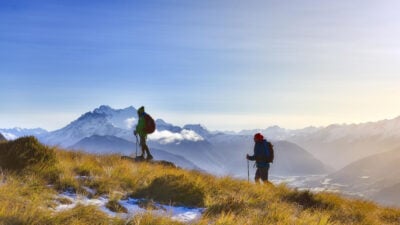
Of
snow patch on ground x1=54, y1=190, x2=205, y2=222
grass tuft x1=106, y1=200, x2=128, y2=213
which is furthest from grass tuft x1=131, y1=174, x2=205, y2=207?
grass tuft x1=106, y1=200, x2=128, y2=213

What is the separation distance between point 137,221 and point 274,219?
3.55 meters

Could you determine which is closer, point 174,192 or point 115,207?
point 115,207

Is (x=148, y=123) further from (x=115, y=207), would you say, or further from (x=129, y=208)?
(x=115, y=207)

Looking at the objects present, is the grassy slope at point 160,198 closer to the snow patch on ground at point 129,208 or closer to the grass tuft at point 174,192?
the grass tuft at point 174,192

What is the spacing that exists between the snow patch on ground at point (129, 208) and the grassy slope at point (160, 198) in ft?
0.74

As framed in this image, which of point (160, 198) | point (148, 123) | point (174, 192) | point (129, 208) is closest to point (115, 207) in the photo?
point (129, 208)

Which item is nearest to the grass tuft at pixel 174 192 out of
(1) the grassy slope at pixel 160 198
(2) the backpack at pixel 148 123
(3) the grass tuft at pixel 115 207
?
(1) the grassy slope at pixel 160 198

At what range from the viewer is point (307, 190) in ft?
49.0

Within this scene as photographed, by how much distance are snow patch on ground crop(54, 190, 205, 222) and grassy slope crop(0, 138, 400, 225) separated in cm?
23

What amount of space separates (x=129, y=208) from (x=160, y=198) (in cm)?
161

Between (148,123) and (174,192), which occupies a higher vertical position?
(148,123)

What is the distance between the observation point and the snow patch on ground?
325 inches

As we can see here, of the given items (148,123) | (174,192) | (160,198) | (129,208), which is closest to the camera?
(129,208)

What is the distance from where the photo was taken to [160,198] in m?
10.5
